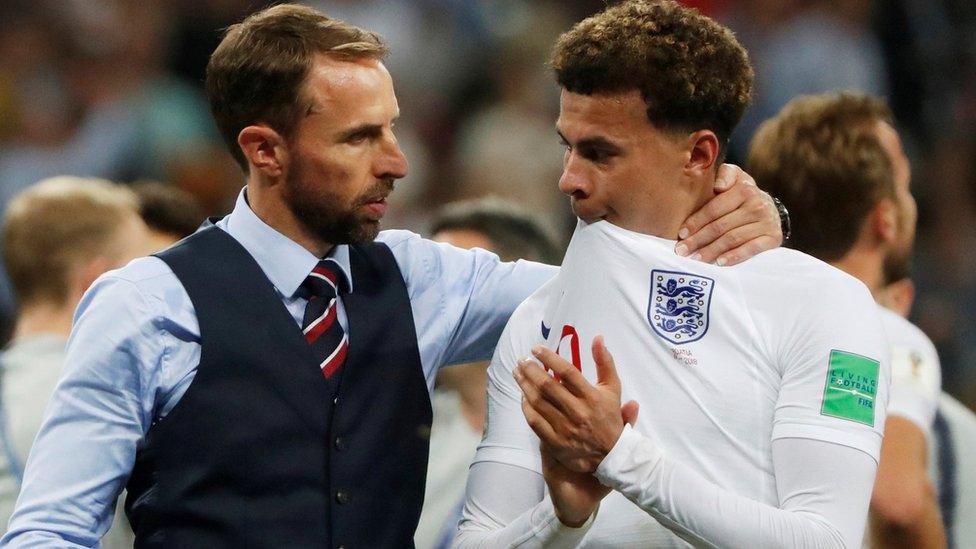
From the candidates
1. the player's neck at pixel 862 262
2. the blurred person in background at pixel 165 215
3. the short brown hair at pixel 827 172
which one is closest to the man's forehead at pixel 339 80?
the short brown hair at pixel 827 172

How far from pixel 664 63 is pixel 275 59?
32.0 inches

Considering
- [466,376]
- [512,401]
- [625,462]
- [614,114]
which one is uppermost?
[614,114]

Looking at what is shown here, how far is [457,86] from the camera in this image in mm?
7637

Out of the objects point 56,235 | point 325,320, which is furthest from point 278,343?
point 56,235

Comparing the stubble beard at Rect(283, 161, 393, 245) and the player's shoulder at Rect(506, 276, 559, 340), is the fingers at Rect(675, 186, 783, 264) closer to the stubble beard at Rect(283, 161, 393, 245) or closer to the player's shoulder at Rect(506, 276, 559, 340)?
the player's shoulder at Rect(506, 276, 559, 340)

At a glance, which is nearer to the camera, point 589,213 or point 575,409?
point 575,409

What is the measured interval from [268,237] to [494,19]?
530 centimetres

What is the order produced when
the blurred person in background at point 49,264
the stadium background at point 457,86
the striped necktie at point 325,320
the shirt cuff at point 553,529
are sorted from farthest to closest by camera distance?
the stadium background at point 457,86 → the blurred person in background at point 49,264 → the striped necktie at point 325,320 → the shirt cuff at point 553,529

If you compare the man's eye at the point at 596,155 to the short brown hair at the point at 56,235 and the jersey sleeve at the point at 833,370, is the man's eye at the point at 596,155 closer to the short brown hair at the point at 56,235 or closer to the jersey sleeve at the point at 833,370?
the jersey sleeve at the point at 833,370

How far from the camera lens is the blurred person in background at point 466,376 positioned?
4.33 metres

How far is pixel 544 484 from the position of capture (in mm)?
2361

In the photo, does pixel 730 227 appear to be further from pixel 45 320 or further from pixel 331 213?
pixel 45 320

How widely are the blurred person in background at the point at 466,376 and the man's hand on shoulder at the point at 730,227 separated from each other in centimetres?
206

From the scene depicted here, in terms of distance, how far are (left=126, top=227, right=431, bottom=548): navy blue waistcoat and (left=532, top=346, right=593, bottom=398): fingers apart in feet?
1.84
